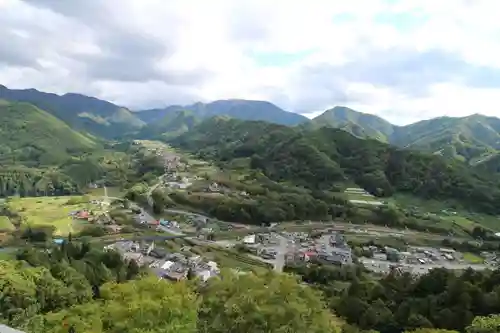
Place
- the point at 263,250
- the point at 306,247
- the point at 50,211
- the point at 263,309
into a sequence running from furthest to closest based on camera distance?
1. the point at 50,211
2. the point at 306,247
3. the point at 263,250
4. the point at 263,309

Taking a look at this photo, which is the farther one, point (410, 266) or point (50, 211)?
point (50, 211)

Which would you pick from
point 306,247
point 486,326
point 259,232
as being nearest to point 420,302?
point 486,326

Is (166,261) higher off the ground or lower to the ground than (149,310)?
lower

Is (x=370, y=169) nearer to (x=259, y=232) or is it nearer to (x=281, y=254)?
(x=259, y=232)

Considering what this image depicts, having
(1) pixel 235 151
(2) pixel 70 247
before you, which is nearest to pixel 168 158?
(1) pixel 235 151

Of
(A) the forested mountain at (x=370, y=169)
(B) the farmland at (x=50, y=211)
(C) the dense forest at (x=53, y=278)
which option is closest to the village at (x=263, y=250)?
(B) the farmland at (x=50, y=211)

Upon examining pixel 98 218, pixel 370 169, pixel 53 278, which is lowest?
pixel 98 218
